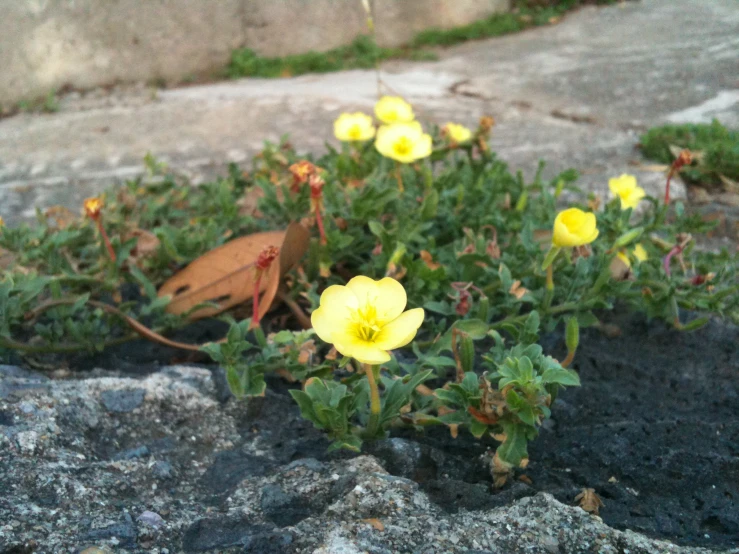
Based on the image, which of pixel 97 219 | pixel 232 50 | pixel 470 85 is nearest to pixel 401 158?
pixel 97 219

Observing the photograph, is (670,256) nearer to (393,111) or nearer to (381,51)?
(393,111)

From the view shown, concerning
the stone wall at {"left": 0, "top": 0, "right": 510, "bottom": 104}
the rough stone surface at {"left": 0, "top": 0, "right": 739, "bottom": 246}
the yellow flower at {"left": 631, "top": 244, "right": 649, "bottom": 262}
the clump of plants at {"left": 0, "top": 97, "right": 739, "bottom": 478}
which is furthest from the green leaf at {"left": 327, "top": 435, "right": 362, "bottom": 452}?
the stone wall at {"left": 0, "top": 0, "right": 510, "bottom": 104}

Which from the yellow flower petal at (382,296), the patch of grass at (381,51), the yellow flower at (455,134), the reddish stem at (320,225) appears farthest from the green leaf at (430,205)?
the patch of grass at (381,51)

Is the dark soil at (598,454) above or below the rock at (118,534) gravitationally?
below

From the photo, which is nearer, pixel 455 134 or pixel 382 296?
pixel 382 296

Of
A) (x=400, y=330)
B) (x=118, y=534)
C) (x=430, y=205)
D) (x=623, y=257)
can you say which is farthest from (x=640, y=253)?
(x=118, y=534)

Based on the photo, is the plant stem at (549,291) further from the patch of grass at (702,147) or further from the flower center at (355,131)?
the patch of grass at (702,147)
